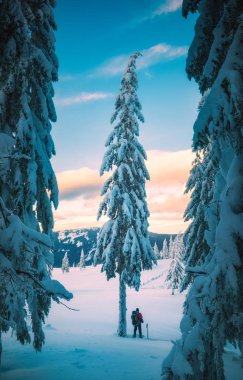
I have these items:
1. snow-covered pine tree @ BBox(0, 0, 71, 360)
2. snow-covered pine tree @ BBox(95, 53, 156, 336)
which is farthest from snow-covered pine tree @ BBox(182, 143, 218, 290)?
snow-covered pine tree @ BBox(0, 0, 71, 360)

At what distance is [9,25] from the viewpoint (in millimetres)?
5855

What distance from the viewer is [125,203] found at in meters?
16.3

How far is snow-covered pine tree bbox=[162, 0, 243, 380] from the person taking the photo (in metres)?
4.03

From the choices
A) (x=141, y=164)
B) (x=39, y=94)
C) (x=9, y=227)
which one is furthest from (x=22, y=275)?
(x=141, y=164)

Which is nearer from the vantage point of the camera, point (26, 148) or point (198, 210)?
point (26, 148)

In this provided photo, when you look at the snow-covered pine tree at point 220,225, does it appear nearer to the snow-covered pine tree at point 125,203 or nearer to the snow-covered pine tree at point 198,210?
the snow-covered pine tree at point 198,210

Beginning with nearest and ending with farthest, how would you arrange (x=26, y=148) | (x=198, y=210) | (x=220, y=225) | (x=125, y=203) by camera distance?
(x=220, y=225)
(x=26, y=148)
(x=198, y=210)
(x=125, y=203)

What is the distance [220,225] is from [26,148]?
19.2 feet

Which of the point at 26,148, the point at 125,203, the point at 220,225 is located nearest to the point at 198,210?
the point at 125,203

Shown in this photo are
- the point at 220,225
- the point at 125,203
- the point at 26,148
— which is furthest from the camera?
the point at 125,203

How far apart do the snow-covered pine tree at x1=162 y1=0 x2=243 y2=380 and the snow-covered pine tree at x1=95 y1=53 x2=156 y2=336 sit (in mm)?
10829

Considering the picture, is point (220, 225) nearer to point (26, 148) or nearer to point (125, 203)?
point (26, 148)

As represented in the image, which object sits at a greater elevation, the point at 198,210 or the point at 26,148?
the point at 26,148

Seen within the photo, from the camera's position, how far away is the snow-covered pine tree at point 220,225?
4.03m
